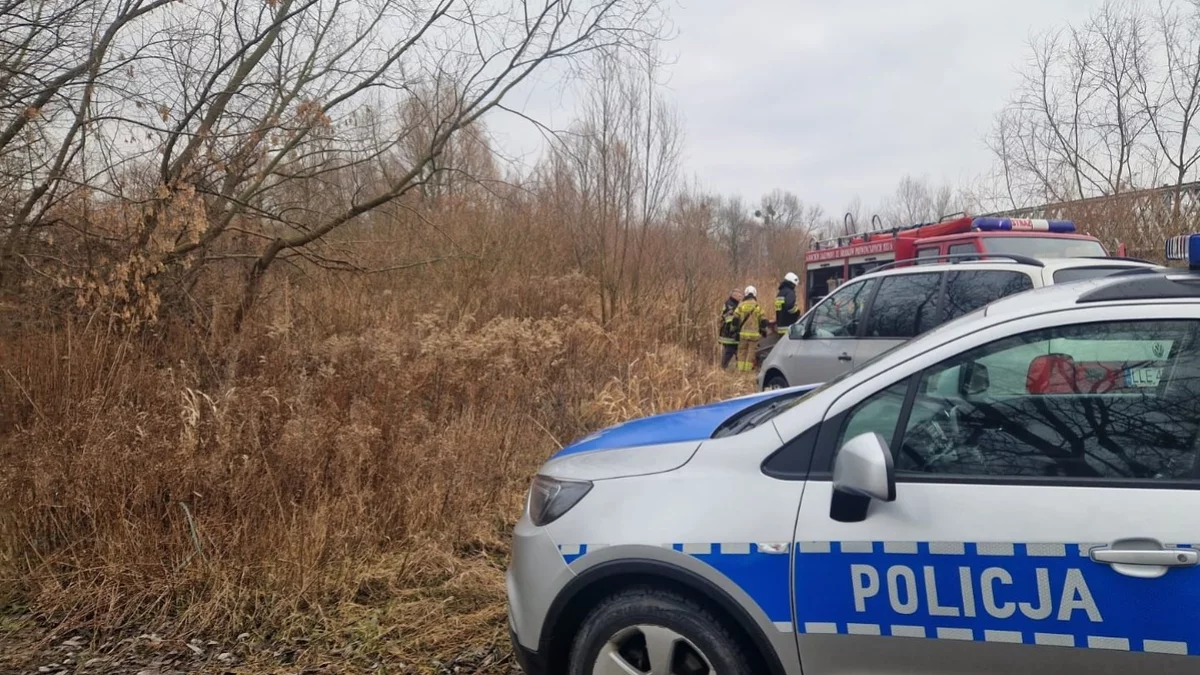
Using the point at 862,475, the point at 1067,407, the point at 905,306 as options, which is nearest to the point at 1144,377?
the point at 1067,407

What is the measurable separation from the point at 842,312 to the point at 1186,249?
4.06 metres

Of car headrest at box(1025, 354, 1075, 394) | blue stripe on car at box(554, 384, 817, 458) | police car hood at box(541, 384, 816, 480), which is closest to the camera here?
car headrest at box(1025, 354, 1075, 394)

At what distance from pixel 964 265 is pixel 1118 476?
13.7ft

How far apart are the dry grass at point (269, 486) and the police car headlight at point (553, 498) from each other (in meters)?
1.13

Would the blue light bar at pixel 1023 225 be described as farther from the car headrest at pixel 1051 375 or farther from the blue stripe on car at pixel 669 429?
the car headrest at pixel 1051 375


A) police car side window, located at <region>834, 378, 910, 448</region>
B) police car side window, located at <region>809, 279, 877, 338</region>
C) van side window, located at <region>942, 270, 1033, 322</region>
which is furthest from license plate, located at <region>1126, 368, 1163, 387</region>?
police car side window, located at <region>809, 279, 877, 338</region>

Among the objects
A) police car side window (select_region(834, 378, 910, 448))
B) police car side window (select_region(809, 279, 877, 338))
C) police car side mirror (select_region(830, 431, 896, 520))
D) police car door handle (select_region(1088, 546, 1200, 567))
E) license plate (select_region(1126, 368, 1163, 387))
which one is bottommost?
police car door handle (select_region(1088, 546, 1200, 567))

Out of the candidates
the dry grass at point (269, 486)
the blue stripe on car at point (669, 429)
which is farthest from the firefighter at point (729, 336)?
the blue stripe on car at point (669, 429)

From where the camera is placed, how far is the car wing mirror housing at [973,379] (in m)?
2.29

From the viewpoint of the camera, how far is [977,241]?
27.6 ft

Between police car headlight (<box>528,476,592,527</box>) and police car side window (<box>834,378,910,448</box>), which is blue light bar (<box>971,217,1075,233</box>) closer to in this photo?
police car side window (<box>834,378,910,448</box>)

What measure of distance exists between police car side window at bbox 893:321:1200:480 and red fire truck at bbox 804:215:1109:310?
453cm

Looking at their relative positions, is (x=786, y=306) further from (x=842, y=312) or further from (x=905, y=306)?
(x=905, y=306)

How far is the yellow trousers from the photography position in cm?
1113
